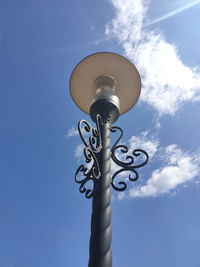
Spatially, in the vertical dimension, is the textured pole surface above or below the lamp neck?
below

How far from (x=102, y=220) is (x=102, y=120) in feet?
4.20

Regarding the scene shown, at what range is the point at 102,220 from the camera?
6.79ft

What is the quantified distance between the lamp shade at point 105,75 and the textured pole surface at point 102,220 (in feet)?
3.86

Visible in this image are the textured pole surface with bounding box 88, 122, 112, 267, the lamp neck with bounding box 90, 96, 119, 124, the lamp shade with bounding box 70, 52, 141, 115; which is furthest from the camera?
the lamp shade with bounding box 70, 52, 141, 115

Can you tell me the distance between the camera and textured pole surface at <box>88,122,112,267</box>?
188 centimetres

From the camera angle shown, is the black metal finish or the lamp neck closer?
the black metal finish

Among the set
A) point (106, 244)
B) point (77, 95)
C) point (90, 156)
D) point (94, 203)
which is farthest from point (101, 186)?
point (77, 95)

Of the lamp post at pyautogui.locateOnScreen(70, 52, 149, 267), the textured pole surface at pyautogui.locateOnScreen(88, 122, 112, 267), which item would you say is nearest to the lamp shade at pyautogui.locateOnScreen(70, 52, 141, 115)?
the lamp post at pyautogui.locateOnScreen(70, 52, 149, 267)

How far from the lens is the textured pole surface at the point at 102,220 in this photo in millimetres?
1880

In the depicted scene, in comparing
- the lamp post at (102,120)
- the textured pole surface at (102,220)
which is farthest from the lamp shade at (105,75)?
the textured pole surface at (102,220)

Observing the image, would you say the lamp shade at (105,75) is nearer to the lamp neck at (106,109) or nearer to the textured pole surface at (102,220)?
the lamp neck at (106,109)

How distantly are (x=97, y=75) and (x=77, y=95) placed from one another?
465mm

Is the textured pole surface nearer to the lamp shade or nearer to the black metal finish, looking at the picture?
the black metal finish

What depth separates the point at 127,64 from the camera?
135 inches
